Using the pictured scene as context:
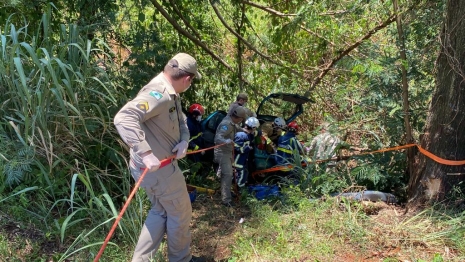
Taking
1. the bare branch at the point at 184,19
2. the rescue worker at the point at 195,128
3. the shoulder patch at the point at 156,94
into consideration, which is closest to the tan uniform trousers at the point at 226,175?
the rescue worker at the point at 195,128

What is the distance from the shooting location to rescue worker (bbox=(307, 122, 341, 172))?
17.3ft

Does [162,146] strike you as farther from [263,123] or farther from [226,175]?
[263,123]

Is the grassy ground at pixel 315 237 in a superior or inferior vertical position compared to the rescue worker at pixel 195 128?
inferior

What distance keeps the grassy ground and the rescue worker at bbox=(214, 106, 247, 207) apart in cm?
70

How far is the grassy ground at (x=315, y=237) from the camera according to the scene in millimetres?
3590

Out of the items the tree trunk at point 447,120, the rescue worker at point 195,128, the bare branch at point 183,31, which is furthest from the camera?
the bare branch at point 183,31

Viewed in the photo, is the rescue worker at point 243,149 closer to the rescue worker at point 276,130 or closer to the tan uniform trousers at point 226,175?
the tan uniform trousers at point 226,175

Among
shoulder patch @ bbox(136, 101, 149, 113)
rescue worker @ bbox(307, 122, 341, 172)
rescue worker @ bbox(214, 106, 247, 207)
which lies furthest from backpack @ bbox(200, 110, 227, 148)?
shoulder patch @ bbox(136, 101, 149, 113)

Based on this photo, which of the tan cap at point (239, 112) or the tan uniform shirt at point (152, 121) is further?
the tan cap at point (239, 112)

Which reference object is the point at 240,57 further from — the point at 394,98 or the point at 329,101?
the point at 394,98

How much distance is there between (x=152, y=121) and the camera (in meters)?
3.10

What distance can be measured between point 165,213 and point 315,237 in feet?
4.30

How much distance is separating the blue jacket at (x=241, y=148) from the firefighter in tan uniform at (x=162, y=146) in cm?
198

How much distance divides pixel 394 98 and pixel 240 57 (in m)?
2.93
